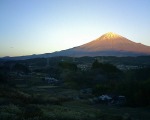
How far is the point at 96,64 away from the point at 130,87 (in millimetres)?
36891

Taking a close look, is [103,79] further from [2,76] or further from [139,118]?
[139,118]

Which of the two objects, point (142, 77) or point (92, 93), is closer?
point (92, 93)

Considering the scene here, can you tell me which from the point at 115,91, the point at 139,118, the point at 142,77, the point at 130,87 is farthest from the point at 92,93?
the point at 139,118

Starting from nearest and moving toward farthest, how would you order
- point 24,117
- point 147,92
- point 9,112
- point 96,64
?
point 24,117, point 9,112, point 147,92, point 96,64

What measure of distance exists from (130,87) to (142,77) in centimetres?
2097

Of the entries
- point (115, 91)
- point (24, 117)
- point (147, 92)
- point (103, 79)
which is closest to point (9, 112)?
point (24, 117)

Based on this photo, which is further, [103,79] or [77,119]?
[103,79]

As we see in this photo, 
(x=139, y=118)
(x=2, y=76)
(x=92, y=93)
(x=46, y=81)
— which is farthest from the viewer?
(x=46, y=81)

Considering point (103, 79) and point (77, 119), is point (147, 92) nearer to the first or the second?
point (77, 119)

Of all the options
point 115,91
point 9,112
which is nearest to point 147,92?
point 115,91

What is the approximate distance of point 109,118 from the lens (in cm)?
2722

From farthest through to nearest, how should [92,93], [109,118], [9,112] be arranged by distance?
[92,93], [109,118], [9,112]

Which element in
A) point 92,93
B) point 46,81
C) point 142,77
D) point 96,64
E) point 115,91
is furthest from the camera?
point 96,64

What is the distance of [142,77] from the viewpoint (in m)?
64.8
